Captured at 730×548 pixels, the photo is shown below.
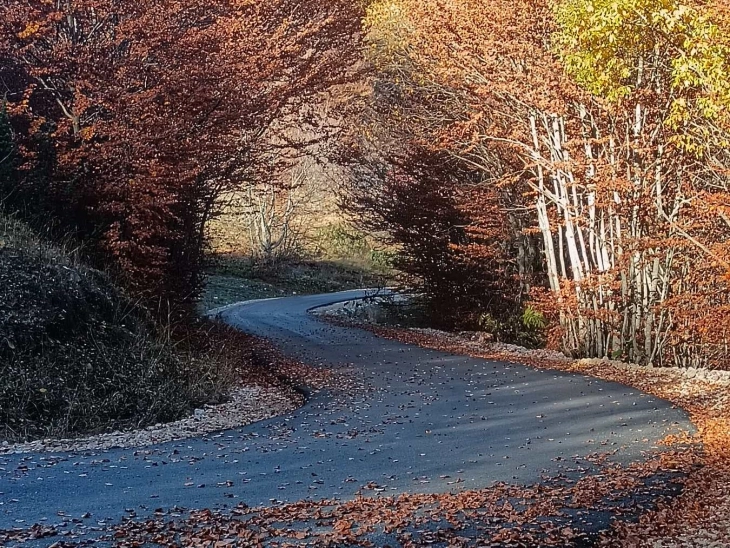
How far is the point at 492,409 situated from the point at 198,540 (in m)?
6.40

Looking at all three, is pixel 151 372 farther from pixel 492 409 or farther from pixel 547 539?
pixel 547 539

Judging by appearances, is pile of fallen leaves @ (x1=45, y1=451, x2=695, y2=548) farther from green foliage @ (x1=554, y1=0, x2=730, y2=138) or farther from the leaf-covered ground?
green foliage @ (x1=554, y1=0, x2=730, y2=138)

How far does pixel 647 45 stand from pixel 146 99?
784 cm

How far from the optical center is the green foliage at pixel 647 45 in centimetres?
974

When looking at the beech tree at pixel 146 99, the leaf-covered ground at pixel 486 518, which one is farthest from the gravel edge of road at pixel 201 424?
the beech tree at pixel 146 99

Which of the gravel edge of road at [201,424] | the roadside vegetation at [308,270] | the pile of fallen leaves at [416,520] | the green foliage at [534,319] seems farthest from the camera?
the roadside vegetation at [308,270]

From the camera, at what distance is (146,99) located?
13.9 metres

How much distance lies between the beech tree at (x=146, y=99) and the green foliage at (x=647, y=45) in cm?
608

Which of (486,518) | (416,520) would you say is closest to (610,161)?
(486,518)

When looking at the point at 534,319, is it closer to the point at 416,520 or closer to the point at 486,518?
the point at 486,518

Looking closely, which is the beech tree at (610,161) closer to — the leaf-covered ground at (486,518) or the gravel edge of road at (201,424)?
the leaf-covered ground at (486,518)

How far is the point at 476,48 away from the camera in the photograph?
15102 millimetres

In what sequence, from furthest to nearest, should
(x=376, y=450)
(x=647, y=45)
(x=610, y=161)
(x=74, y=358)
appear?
1. (x=610, y=161)
2. (x=647, y=45)
3. (x=74, y=358)
4. (x=376, y=450)

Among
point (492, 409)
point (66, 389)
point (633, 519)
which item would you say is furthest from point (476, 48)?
point (633, 519)
